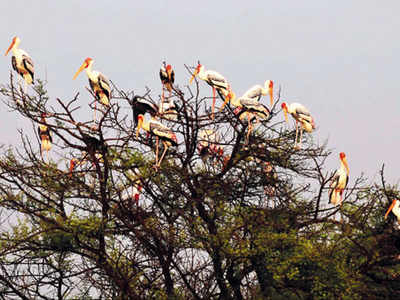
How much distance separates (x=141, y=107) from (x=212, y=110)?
1260 mm

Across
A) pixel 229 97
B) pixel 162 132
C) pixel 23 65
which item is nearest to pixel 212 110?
pixel 229 97

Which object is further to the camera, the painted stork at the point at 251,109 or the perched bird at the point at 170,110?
the perched bird at the point at 170,110

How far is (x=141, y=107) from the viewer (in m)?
10.2

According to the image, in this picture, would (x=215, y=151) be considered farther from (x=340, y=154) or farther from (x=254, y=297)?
(x=254, y=297)

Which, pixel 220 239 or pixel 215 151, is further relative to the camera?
pixel 215 151

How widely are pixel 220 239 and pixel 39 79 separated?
159 inches

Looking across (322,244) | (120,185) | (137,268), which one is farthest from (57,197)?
(322,244)

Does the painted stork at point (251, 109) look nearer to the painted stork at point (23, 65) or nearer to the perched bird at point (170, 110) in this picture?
the perched bird at point (170, 110)

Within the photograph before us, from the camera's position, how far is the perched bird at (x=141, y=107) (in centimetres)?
1026

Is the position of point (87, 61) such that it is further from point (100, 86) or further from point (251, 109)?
point (251, 109)

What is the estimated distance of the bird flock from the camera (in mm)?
9883

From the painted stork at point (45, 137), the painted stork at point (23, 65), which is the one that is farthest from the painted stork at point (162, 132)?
the painted stork at point (23, 65)

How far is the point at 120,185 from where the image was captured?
9.52 meters

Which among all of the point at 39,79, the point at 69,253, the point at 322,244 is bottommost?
the point at 322,244
